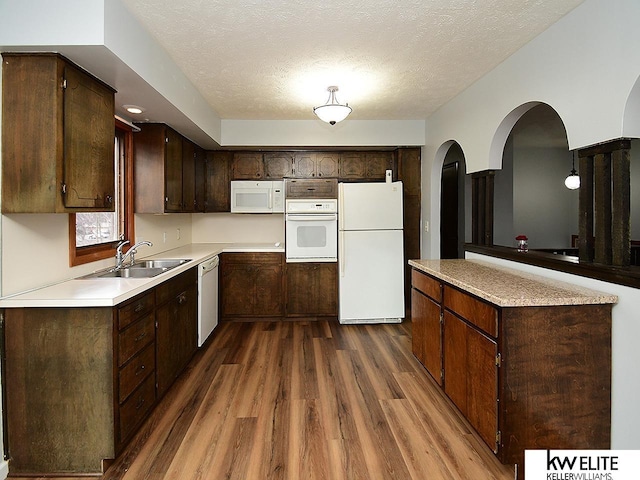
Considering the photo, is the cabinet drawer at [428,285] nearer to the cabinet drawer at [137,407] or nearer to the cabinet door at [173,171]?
the cabinet drawer at [137,407]

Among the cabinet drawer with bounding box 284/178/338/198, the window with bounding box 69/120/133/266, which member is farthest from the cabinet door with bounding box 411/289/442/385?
Answer: the window with bounding box 69/120/133/266

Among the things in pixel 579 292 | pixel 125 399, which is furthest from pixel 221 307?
pixel 579 292

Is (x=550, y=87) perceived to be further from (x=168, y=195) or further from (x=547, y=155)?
(x=547, y=155)

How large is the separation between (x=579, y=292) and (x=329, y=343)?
7.99ft

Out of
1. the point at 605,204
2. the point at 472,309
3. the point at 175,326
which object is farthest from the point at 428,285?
the point at 175,326

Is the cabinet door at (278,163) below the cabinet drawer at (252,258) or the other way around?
the other way around

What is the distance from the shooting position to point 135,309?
225cm

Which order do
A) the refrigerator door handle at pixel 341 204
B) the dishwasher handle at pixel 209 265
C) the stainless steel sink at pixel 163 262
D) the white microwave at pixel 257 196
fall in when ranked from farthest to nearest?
1. the white microwave at pixel 257 196
2. the refrigerator door handle at pixel 341 204
3. the dishwasher handle at pixel 209 265
4. the stainless steel sink at pixel 163 262

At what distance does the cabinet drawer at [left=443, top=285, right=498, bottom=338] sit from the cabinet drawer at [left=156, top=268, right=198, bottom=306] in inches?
76.6

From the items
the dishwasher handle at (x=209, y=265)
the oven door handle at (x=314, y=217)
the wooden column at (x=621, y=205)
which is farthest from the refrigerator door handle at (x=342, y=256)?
the wooden column at (x=621, y=205)

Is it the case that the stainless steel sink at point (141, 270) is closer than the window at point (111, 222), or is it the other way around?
the window at point (111, 222)

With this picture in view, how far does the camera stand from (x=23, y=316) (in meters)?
1.94

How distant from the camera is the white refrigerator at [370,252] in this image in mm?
4555

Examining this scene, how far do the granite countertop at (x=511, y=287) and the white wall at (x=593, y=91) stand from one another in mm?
103
